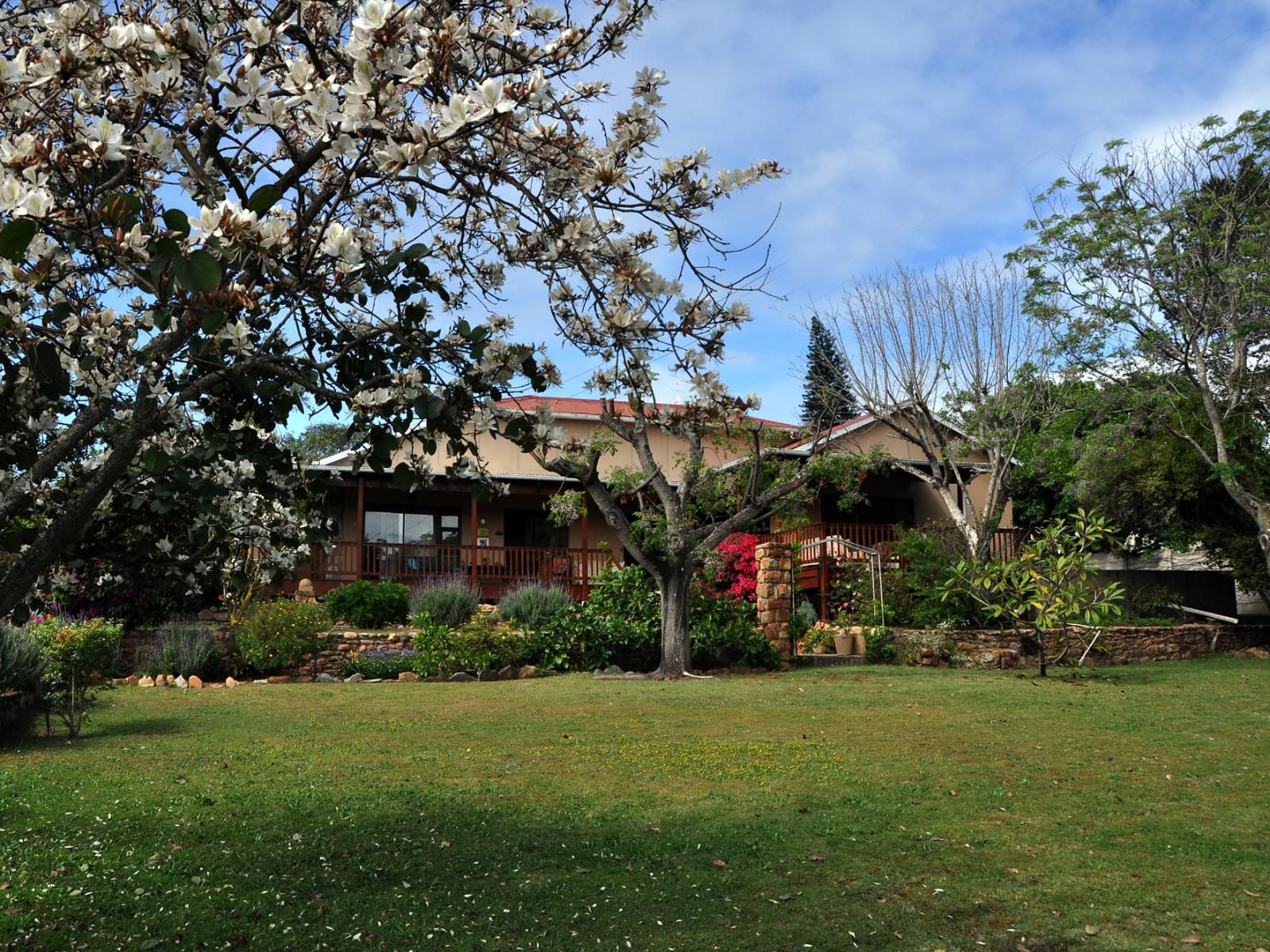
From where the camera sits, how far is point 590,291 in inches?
170

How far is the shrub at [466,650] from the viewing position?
13414mm

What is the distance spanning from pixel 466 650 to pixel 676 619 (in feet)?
9.70

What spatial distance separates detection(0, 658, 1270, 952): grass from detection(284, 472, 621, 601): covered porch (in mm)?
8286

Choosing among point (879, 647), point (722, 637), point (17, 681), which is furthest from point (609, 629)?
point (17, 681)

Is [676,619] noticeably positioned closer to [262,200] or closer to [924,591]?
[924,591]

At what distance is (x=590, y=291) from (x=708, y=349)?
59 centimetres

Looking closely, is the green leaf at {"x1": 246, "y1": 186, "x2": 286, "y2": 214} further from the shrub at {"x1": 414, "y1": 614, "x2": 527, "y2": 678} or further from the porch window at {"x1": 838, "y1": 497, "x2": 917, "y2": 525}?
the porch window at {"x1": 838, "y1": 497, "x2": 917, "y2": 525}

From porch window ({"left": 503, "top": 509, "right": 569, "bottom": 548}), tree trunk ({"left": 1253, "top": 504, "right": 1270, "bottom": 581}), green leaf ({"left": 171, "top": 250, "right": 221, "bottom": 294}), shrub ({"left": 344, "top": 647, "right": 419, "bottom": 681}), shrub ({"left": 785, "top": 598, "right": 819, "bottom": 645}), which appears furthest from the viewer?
porch window ({"left": 503, "top": 509, "right": 569, "bottom": 548})

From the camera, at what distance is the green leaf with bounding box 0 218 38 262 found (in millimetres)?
2502

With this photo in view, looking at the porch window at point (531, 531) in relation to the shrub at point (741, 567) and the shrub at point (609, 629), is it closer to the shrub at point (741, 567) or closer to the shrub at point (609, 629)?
the shrub at point (741, 567)

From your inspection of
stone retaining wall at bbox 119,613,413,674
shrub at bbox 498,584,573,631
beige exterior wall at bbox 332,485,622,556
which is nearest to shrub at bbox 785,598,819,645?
shrub at bbox 498,584,573,631

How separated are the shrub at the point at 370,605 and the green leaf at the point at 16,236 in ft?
48.7

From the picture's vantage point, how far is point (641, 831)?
556 centimetres

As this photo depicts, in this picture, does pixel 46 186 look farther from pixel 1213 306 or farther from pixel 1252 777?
pixel 1213 306
